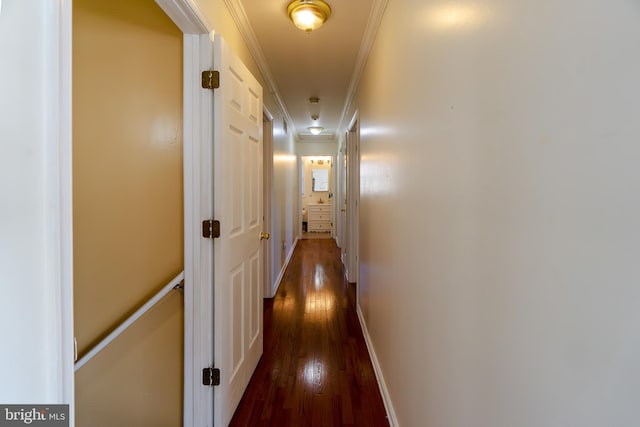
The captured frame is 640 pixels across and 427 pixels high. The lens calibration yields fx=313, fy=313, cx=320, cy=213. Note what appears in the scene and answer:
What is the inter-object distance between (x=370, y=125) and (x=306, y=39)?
0.85 metres

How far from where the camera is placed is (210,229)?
1.58m

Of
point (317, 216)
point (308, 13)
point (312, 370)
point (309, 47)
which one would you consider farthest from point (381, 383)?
point (317, 216)

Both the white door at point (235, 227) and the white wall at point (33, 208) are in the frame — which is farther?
the white door at point (235, 227)

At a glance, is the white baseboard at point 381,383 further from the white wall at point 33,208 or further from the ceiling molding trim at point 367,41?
the ceiling molding trim at point 367,41

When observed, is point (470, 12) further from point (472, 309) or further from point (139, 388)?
point (139, 388)

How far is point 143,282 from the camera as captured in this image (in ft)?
4.62

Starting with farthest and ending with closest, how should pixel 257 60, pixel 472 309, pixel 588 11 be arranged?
1. pixel 257 60
2. pixel 472 309
3. pixel 588 11

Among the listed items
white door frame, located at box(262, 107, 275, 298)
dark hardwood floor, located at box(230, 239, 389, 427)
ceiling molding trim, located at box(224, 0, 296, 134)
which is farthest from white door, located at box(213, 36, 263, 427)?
white door frame, located at box(262, 107, 275, 298)

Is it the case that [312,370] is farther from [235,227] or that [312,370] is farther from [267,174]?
[267,174]

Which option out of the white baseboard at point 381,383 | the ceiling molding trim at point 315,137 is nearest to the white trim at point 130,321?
the white baseboard at point 381,383

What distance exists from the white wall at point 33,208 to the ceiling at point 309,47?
155 centimetres

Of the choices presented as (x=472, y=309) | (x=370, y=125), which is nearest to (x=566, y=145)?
(x=472, y=309)

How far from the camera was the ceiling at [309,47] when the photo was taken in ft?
6.74

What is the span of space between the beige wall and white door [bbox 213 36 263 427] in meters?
0.21
